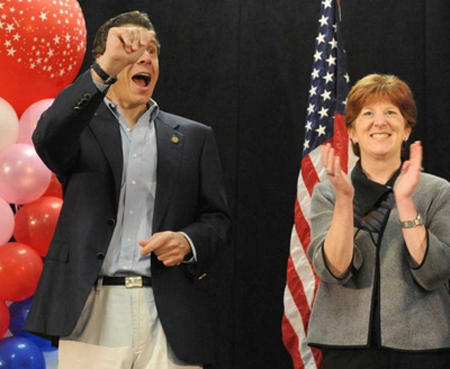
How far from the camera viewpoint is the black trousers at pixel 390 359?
2154 mm

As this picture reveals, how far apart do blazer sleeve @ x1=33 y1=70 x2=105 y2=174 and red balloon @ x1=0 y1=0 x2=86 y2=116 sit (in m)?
0.73

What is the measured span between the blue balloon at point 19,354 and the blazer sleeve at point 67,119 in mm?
909

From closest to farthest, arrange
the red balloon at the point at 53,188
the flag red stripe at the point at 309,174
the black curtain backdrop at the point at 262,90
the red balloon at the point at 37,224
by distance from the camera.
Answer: the red balloon at the point at 37,224 → the red balloon at the point at 53,188 → the flag red stripe at the point at 309,174 → the black curtain backdrop at the point at 262,90

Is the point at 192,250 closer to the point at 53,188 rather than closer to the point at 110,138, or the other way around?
the point at 110,138

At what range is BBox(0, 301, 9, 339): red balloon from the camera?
2833 mm

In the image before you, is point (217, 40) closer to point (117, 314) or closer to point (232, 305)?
point (232, 305)

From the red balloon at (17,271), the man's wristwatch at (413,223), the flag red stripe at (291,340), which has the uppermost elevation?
the man's wristwatch at (413,223)

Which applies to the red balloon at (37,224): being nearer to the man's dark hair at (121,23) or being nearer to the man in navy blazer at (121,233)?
the man in navy blazer at (121,233)

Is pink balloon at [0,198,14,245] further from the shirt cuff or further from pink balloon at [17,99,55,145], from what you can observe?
the shirt cuff

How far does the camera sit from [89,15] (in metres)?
4.16

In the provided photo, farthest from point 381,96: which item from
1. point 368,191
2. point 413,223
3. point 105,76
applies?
point 105,76

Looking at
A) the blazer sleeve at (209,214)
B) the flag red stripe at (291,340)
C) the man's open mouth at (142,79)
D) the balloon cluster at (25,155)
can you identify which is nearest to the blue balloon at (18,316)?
the balloon cluster at (25,155)

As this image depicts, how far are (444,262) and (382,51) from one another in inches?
80.9

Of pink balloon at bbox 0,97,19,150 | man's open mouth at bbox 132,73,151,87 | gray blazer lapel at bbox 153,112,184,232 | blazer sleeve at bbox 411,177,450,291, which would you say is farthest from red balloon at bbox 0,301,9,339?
blazer sleeve at bbox 411,177,450,291
